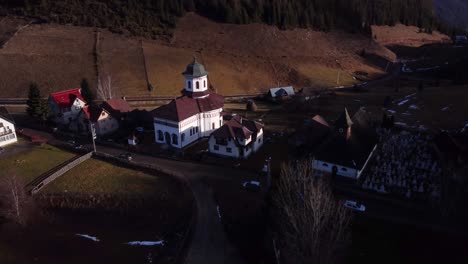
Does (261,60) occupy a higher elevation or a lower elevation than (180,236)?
higher

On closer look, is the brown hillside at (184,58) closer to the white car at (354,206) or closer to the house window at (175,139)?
the house window at (175,139)

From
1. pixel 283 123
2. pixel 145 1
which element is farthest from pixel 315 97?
pixel 145 1

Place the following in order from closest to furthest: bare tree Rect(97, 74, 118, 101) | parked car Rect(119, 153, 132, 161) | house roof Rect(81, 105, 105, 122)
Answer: parked car Rect(119, 153, 132, 161), house roof Rect(81, 105, 105, 122), bare tree Rect(97, 74, 118, 101)

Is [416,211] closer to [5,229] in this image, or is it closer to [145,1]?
[5,229]

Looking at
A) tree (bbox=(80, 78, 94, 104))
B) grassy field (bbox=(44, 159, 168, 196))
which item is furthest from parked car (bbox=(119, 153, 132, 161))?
tree (bbox=(80, 78, 94, 104))

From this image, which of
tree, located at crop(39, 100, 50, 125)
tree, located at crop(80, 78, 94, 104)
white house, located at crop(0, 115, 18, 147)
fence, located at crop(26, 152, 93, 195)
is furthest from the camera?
tree, located at crop(80, 78, 94, 104)

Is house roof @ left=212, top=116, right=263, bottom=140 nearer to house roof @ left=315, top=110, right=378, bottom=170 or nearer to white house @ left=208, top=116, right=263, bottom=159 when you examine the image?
white house @ left=208, top=116, right=263, bottom=159

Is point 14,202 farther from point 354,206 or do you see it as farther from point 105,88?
point 105,88
